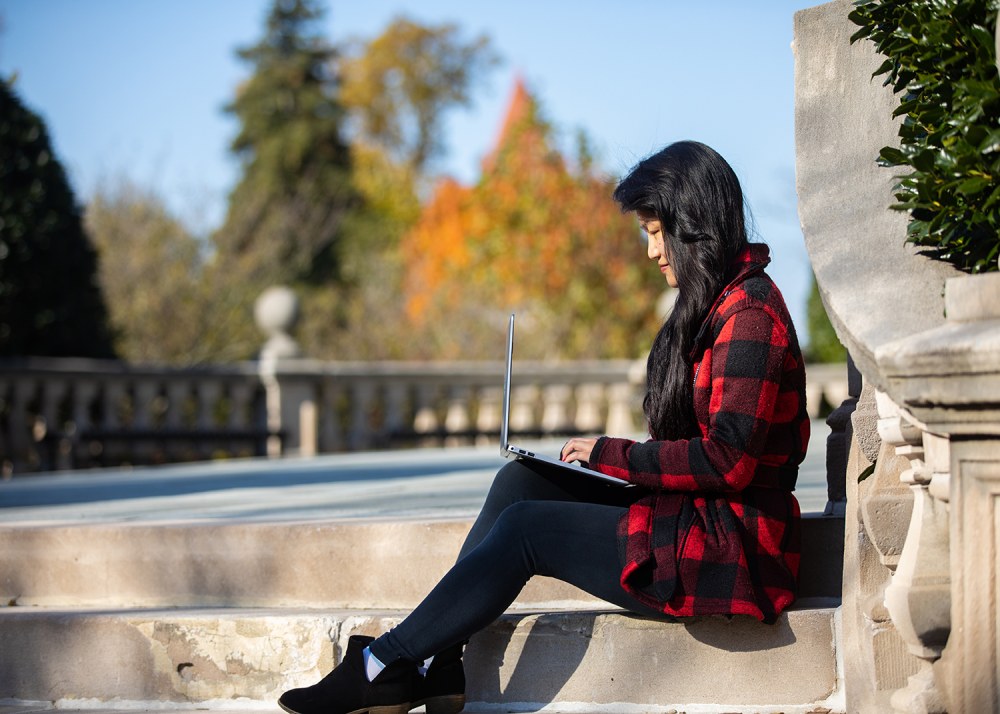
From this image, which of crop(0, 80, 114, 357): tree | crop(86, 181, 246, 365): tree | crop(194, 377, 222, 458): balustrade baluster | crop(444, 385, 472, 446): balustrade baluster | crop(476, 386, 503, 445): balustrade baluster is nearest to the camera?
crop(0, 80, 114, 357): tree

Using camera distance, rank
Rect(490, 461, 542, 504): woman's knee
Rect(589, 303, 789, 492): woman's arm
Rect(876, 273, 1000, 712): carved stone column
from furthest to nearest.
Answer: Rect(490, 461, 542, 504): woman's knee, Rect(589, 303, 789, 492): woman's arm, Rect(876, 273, 1000, 712): carved stone column

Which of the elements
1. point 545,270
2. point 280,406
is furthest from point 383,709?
point 545,270

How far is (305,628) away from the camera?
3355mm

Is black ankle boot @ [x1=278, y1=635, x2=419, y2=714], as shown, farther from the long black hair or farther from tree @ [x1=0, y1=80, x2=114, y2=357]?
tree @ [x1=0, y1=80, x2=114, y2=357]

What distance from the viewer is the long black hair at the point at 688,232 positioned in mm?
2930

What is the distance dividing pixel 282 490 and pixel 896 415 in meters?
3.85

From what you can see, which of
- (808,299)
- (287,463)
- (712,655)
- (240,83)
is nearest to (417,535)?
(712,655)

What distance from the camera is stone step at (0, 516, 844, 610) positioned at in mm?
3531

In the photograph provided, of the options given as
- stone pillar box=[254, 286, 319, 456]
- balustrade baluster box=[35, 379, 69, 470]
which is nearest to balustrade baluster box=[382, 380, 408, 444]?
stone pillar box=[254, 286, 319, 456]

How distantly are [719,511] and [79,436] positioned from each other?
759cm

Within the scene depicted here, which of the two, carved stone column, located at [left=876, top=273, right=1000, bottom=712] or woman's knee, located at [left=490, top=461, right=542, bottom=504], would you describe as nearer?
carved stone column, located at [left=876, top=273, right=1000, bottom=712]

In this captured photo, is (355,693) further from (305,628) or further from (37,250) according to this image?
(37,250)

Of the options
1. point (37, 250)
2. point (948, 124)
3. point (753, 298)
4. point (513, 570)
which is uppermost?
point (37, 250)

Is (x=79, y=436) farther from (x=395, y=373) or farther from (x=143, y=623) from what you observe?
(x=143, y=623)
